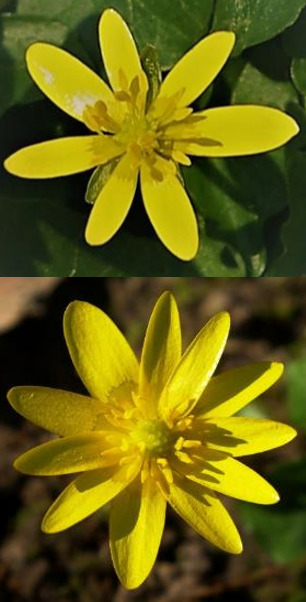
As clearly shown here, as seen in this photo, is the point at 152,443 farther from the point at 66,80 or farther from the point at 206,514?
the point at 66,80

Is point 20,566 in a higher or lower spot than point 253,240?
lower

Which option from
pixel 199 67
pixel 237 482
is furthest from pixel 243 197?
pixel 237 482

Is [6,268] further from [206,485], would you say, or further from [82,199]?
[206,485]

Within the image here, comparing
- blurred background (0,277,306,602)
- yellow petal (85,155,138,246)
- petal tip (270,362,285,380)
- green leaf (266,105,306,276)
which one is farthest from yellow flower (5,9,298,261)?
blurred background (0,277,306,602)

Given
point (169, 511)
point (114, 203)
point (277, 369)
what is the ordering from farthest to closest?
point (169, 511)
point (114, 203)
point (277, 369)

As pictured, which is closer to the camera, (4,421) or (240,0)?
(240,0)

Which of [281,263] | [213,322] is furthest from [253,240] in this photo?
[213,322]

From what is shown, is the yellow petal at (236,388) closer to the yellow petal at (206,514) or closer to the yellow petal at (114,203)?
the yellow petal at (206,514)
